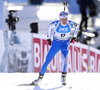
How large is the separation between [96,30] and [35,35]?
281cm

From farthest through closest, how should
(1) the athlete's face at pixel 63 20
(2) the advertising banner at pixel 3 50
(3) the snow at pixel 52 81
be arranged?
(2) the advertising banner at pixel 3 50 → (1) the athlete's face at pixel 63 20 → (3) the snow at pixel 52 81

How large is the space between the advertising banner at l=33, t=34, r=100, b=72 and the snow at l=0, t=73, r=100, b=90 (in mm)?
1114

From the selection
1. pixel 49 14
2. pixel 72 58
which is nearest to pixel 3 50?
pixel 72 58

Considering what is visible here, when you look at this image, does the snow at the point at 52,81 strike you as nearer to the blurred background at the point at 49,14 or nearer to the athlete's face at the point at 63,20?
the athlete's face at the point at 63,20

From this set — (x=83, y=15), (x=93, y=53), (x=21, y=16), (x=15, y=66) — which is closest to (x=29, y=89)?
(x=15, y=66)

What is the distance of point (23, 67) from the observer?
884cm

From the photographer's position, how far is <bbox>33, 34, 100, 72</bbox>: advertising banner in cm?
882

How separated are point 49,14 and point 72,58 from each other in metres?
3.01

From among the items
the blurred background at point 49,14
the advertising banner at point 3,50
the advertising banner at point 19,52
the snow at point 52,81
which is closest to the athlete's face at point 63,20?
the snow at point 52,81

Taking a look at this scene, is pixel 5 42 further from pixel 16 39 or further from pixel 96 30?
pixel 96 30

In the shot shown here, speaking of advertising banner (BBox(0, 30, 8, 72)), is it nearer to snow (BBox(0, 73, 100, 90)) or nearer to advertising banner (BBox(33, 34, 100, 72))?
advertising banner (BBox(33, 34, 100, 72))

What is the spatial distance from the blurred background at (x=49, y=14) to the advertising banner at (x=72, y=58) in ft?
2.98

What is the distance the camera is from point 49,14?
1160 cm

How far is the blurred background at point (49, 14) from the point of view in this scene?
10352mm
